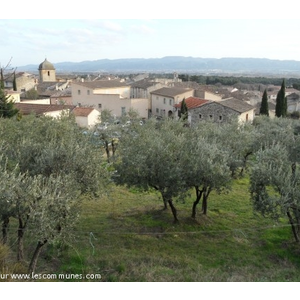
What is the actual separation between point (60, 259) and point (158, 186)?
4614 millimetres

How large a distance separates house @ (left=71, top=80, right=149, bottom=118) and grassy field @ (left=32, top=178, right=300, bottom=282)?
33.1 metres

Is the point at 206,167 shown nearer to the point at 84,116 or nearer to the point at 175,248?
the point at 175,248

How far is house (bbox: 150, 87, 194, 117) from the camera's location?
51.1 metres

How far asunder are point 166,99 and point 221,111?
1435 centimetres

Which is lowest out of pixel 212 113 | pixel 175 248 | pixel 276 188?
pixel 175 248

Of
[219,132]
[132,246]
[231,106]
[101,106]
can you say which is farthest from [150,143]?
[101,106]

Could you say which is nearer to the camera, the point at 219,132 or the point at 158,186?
the point at 158,186

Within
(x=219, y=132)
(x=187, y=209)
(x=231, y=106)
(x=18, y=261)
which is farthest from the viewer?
(x=231, y=106)

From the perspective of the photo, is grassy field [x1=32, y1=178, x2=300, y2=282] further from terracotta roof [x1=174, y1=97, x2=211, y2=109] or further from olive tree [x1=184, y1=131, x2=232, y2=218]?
terracotta roof [x1=174, y1=97, x2=211, y2=109]

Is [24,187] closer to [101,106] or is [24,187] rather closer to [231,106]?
[231,106]

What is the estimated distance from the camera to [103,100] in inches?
1965

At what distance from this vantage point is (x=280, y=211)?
37.3 feet

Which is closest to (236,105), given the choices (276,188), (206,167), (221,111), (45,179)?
(221,111)

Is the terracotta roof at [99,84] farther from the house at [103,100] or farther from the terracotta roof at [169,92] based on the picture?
the terracotta roof at [169,92]
